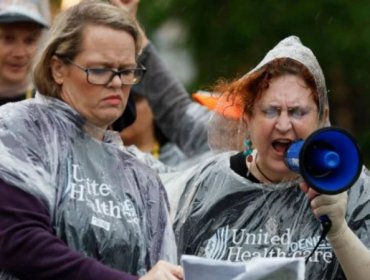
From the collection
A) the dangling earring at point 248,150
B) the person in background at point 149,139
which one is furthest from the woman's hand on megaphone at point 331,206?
the person in background at point 149,139

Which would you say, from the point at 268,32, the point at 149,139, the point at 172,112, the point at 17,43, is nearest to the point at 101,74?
the point at 17,43

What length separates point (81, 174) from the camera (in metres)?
5.38

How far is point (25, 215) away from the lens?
Answer: 5145 millimetres

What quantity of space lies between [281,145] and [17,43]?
193 cm

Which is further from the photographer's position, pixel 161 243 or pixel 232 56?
pixel 232 56

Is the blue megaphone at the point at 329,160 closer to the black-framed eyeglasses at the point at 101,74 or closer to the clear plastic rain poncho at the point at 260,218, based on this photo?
the clear plastic rain poncho at the point at 260,218

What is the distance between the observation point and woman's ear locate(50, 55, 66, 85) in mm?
5504

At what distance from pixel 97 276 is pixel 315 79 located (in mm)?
1160

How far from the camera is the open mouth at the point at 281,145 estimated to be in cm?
578

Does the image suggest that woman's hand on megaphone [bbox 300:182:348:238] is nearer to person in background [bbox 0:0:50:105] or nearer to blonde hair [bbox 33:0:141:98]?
blonde hair [bbox 33:0:141:98]

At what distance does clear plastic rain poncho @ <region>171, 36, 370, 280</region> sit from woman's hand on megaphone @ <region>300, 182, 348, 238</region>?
0.78 ft

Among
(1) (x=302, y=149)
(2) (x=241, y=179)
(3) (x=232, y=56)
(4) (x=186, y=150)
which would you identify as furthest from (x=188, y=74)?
(1) (x=302, y=149)

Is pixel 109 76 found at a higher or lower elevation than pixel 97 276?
higher

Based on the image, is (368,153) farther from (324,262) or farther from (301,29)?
(324,262)
